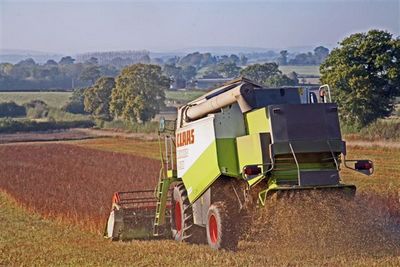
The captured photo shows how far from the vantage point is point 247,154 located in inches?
432

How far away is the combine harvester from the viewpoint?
1060cm

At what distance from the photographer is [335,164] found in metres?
10.8

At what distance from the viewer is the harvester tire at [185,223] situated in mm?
12680

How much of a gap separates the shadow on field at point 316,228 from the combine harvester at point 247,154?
0.59 ft

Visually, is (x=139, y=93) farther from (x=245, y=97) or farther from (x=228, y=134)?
(x=245, y=97)

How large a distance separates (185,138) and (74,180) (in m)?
13.7

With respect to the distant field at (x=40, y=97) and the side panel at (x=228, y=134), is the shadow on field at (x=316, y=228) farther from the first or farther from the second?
the distant field at (x=40, y=97)

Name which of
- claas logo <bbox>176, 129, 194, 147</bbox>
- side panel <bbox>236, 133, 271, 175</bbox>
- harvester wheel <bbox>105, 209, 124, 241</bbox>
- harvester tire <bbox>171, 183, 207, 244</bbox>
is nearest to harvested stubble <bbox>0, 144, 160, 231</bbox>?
harvester wheel <bbox>105, 209, 124, 241</bbox>

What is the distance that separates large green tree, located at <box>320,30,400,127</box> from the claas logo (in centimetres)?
2842

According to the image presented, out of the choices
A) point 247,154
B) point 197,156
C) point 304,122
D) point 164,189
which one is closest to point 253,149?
point 247,154

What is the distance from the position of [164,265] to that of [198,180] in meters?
2.16

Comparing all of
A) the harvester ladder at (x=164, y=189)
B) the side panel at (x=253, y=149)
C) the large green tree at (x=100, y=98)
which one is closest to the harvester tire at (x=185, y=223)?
the harvester ladder at (x=164, y=189)

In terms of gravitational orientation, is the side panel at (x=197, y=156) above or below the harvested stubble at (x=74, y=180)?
above

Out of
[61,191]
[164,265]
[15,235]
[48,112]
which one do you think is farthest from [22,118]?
[164,265]
